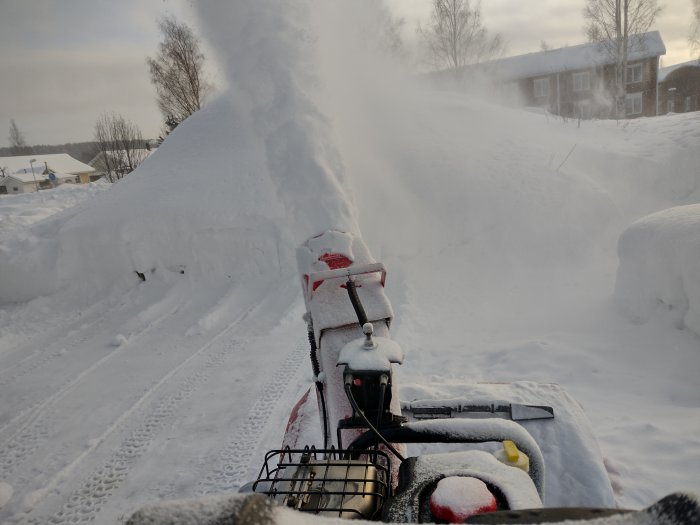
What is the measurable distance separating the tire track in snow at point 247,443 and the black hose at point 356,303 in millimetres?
2252

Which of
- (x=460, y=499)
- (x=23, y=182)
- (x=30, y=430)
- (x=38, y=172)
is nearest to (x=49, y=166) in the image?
(x=38, y=172)

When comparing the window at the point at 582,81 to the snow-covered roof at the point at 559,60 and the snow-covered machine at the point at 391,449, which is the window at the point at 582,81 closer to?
the snow-covered roof at the point at 559,60

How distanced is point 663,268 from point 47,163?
5544 cm

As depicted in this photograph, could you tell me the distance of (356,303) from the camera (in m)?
2.34

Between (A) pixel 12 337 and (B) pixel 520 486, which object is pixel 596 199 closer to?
(B) pixel 520 486

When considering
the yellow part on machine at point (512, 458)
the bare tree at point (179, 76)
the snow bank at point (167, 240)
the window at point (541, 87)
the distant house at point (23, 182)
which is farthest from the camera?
the distant house at point (23, 182)

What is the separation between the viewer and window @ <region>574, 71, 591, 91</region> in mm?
34438

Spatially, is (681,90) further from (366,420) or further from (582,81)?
(366,420)

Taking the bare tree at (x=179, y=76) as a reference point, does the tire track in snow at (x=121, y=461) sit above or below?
below

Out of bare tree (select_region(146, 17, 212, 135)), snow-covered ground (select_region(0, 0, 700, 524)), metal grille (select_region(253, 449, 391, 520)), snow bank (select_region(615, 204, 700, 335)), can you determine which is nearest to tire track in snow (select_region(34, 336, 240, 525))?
snow-covered ground (select_region(0, 0, 700, 524))

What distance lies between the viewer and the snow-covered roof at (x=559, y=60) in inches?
1309

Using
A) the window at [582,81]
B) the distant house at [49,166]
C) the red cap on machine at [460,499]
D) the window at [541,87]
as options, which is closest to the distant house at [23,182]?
the distant house at [49,166]

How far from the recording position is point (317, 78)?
784 cm

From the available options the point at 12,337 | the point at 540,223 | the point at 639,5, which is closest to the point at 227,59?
the point at 12,337
